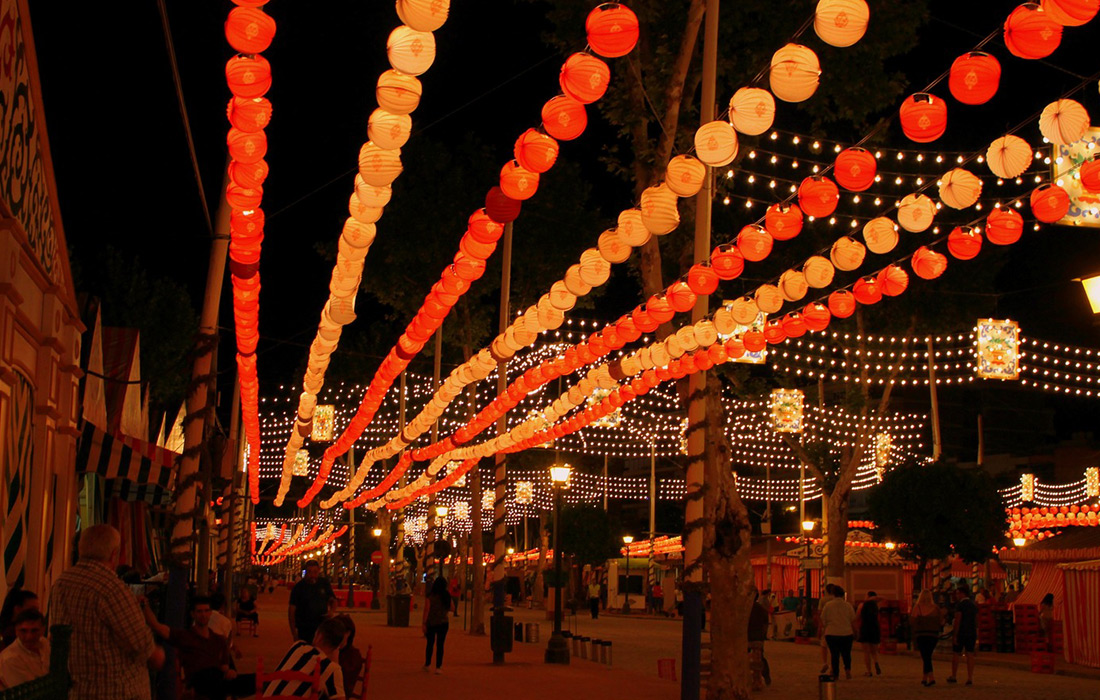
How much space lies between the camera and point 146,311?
112 feet

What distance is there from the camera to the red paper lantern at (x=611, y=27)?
8602mm

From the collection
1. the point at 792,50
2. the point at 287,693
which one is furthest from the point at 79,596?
the point at 792,50

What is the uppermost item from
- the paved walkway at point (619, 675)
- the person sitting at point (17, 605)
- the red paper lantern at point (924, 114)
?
the red paper lantern at point (924, 114)

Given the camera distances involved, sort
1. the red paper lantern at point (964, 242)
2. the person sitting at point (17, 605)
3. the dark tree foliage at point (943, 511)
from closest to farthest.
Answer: the person sitting at point (17, 605) < the red paper lantern at point (964, 242) < the dark tree foliage at point (943, 511)

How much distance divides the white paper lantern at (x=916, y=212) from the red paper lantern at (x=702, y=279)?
2.23 m

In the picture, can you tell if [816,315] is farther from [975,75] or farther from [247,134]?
[247,134]

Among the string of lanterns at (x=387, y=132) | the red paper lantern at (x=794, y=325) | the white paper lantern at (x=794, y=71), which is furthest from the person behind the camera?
the red paper lantern at (x=794, y=325)

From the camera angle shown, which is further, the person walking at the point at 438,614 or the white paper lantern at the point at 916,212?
the person walking at the point at 438,614

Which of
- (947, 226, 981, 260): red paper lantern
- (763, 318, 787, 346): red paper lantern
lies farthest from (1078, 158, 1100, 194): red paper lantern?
(763, 318, 787, 346): red paper lantern

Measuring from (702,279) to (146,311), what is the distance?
83.0 ft

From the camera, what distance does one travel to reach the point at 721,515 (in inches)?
573

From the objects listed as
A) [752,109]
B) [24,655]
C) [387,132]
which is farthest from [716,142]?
[24,655]

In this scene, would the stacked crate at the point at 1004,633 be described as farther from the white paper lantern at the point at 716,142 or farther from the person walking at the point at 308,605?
the white paper lantern at the point at 716,142

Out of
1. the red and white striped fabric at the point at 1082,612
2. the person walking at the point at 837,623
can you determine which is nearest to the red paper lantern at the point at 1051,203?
the person walking at the point at 837,623
